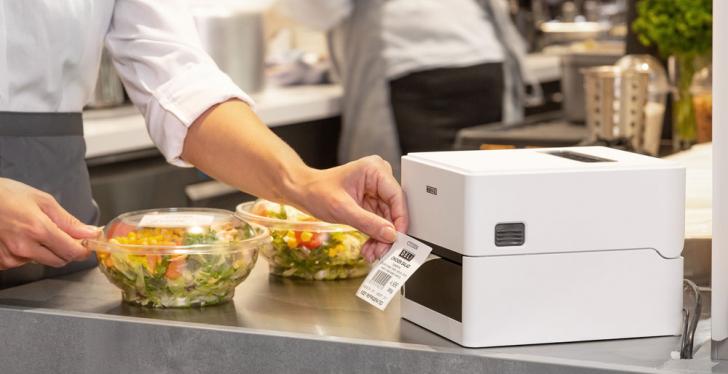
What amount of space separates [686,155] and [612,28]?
3.22 metres

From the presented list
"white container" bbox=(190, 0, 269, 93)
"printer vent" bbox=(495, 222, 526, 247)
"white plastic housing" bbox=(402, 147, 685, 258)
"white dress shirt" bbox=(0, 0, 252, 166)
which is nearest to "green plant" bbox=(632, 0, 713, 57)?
"white container" bbox=(190, 0, 269, 93)

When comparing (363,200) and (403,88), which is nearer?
(363,200)

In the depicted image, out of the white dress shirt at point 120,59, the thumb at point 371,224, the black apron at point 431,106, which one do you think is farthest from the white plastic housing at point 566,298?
the black apron at point 431,106

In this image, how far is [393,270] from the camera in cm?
130

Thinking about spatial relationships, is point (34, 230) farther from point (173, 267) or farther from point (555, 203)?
point (555, 203)

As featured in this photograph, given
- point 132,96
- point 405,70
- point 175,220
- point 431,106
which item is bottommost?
Result: point 431,106

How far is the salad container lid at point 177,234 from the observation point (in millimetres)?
1419

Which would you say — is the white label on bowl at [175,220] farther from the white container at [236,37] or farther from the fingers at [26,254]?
the white container at [236,37]

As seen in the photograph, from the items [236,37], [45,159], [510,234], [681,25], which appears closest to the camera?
[510,234]

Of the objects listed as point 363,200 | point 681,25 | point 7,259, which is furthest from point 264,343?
point 681,25

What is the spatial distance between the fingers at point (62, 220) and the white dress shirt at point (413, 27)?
7.81 ft

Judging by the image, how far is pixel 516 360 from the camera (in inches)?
46.6

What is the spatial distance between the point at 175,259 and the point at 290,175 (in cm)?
20

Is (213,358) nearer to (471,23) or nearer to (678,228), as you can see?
(678,228)
